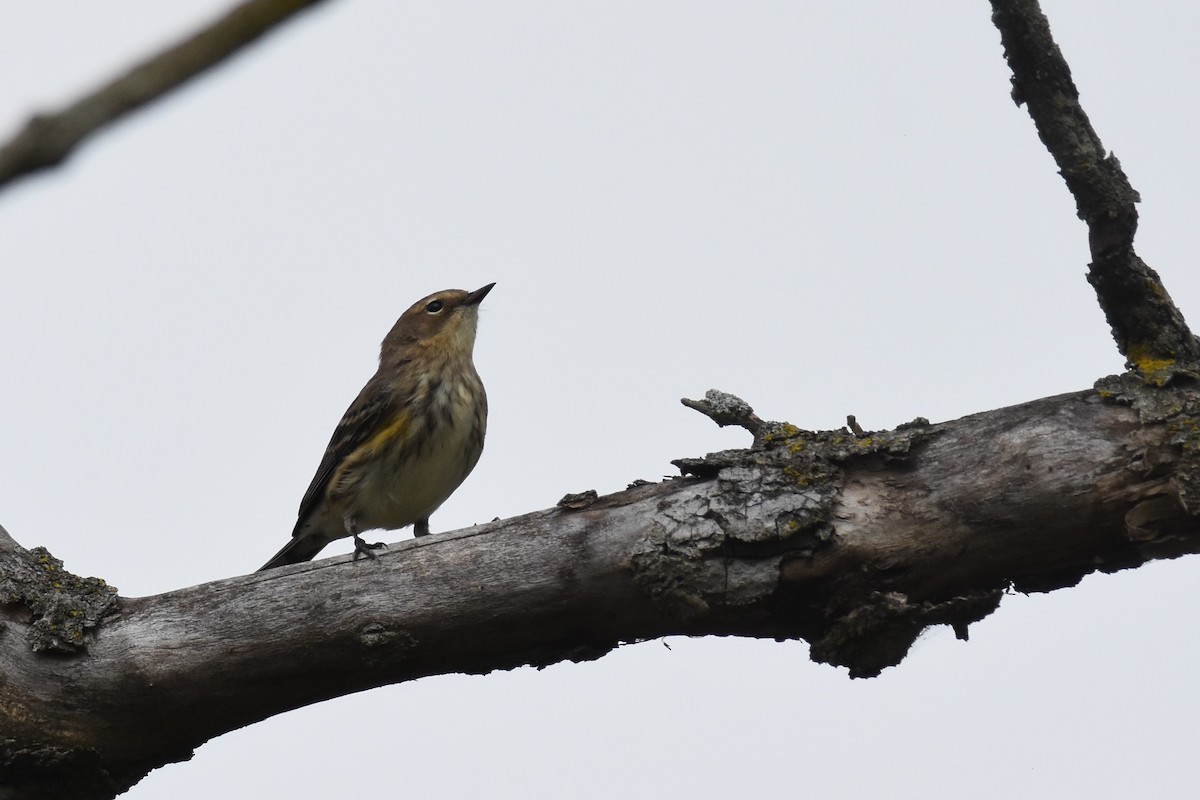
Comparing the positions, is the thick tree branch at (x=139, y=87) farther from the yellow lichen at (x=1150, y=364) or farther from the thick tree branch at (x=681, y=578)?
the yellow lichen at (x=1150, y=364)

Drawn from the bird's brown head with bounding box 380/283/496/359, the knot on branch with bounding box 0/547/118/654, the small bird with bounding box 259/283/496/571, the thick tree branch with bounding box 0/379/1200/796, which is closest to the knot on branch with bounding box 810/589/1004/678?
the thick tree branch with bounding box 0/379/1200/796

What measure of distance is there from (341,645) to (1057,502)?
268 centimetres

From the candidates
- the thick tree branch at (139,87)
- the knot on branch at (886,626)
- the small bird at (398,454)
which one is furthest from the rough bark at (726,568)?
the thick tree branch at (139,87)

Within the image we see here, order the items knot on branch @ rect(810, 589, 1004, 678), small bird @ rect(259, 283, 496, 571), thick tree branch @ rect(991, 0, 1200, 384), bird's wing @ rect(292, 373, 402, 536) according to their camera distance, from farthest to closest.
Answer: bird's wing @ rect(292, 373, 402, 536) → small bird @ rect(259, 283, 496, 571) → thick tree branch @ rect(991, 0, 1200, 384) → knot on branch @ rect(810, 589, 1004, 678)

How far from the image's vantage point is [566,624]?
15.9 ft

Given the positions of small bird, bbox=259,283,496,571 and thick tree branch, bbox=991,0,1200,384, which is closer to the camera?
thick tree branch, bbox=991,0,1200,384

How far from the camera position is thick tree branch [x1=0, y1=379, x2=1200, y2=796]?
179 inches

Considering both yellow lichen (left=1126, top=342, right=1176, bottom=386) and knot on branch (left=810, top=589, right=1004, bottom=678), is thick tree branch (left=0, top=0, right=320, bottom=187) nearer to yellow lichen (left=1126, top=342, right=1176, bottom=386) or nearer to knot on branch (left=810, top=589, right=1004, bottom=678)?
knot on branch (left=810, top=589, right=1004, bottom=678)

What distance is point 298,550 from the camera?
8648 millimetres

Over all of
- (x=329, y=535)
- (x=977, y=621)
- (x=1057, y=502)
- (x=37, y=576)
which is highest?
(x=329, y=535)

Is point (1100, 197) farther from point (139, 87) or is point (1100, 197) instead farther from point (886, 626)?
point (139, 87)

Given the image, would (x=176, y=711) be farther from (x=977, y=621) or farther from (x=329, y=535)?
(x=329, y=535)

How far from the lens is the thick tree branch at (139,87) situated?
111 cm

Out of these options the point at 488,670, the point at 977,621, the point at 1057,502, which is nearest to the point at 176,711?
the point at 488,670
